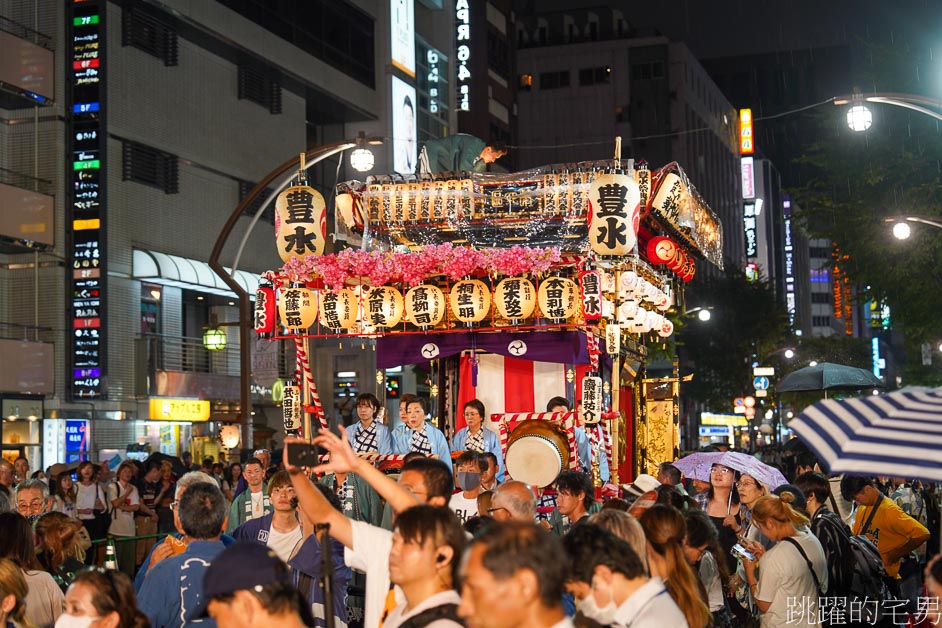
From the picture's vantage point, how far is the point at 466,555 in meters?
4.09

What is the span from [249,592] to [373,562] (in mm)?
1404

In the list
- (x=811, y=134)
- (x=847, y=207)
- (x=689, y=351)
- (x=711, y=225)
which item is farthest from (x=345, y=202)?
(x=811, y=134)

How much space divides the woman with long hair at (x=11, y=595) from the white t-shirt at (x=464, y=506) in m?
4.71

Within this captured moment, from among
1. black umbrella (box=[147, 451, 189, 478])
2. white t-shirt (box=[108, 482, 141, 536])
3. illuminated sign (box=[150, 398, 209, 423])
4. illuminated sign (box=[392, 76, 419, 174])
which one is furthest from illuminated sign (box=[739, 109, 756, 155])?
white t-shirt (box=[108, 482, 141, 536])

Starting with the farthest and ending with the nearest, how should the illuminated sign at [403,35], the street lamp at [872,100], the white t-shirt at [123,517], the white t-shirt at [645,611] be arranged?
1. the illuminated sign at [403,35]
2. the street lamp at [872,100]
3. the white t-shirt at [123,517]
4. the white t-shirt at [645,611]

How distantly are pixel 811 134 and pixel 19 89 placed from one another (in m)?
126

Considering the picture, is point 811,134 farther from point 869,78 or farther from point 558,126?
point 869,78

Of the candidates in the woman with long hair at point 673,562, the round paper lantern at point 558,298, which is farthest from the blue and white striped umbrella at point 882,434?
the round paper lantern at point 558,298

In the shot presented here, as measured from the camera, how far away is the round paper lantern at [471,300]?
1761 centimetres

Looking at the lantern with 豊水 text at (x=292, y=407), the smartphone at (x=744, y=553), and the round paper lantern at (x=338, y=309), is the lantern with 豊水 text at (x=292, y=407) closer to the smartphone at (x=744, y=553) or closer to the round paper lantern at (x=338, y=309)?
the round paper lantern at (x=338, y=309)

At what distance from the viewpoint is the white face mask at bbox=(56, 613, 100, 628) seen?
5.28m

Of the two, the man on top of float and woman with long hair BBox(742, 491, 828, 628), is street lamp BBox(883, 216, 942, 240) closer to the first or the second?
the man on top of float

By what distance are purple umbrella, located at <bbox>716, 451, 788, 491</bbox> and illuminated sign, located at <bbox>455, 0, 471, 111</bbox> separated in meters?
41.9

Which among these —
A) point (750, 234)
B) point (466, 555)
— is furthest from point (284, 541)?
point (750, 234)
